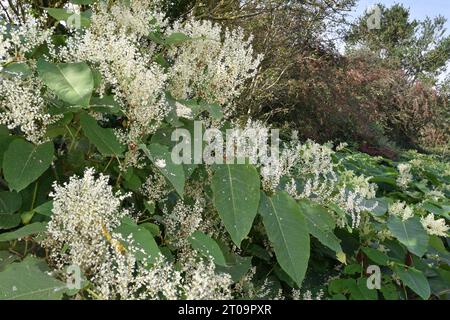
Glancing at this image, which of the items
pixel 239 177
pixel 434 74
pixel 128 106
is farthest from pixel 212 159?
pixel 434 74

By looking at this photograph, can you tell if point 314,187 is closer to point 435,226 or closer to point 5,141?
point 435,226

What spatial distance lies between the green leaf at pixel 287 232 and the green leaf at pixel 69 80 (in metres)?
0.63

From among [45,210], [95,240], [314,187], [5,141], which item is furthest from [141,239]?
[314,187]

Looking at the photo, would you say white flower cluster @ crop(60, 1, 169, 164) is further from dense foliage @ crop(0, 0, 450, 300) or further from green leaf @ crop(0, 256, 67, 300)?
green leaf @ crop(0, 256, 67, 300)

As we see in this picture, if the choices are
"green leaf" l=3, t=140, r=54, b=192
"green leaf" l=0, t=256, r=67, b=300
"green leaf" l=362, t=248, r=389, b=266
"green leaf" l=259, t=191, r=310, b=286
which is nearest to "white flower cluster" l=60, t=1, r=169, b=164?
"green leaf" l=3, t=140, r=54, b=192

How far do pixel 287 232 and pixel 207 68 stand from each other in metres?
0.80

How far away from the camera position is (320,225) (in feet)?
5.17

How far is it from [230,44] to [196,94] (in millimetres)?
255

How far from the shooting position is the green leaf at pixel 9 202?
1478mm

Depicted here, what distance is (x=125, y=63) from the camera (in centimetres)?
146

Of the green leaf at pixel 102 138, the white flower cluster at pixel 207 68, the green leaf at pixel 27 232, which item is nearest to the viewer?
the green leaf at pixel 27 232

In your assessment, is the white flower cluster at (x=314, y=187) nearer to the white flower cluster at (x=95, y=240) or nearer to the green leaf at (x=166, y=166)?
the green leaf at (x=166, y=166)

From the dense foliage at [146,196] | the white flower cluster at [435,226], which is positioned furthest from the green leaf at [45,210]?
the white flower cluster at [435,226]

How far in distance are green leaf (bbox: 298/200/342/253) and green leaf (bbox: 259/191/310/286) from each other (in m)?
0.11
